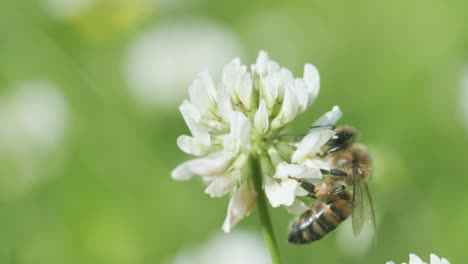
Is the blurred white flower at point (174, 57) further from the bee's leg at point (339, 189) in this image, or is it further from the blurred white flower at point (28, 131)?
the bee's leg at point (339, 189)

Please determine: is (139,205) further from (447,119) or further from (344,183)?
(344,183)

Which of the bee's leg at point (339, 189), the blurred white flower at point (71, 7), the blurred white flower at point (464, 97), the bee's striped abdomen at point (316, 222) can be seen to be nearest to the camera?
the bee's striped abdomen at point (316, 222)

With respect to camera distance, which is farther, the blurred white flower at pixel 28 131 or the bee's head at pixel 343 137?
the blurred white flower at pixel 28 131

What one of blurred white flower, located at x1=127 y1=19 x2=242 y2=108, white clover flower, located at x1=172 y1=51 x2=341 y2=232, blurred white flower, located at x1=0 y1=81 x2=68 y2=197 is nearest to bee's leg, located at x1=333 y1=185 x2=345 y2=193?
white clover flower, located at x1=172 y1=51 x2=341 y2=232

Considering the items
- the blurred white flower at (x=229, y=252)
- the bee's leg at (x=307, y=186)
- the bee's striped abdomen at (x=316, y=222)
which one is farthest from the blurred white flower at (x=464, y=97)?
the bee's leg at (x=307, y=186)

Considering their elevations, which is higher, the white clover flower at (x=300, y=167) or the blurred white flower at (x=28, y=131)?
the blurred white flower at (x=28, y=131)

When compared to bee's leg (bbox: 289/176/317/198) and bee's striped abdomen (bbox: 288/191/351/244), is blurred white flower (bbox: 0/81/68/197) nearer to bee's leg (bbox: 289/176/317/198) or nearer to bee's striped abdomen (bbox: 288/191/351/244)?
bee's striped abdomen (bbox: 288/191/351/244)

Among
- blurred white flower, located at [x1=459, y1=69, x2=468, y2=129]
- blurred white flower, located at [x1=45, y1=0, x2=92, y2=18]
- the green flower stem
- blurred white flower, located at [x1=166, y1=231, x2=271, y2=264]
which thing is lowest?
the green flower stem
